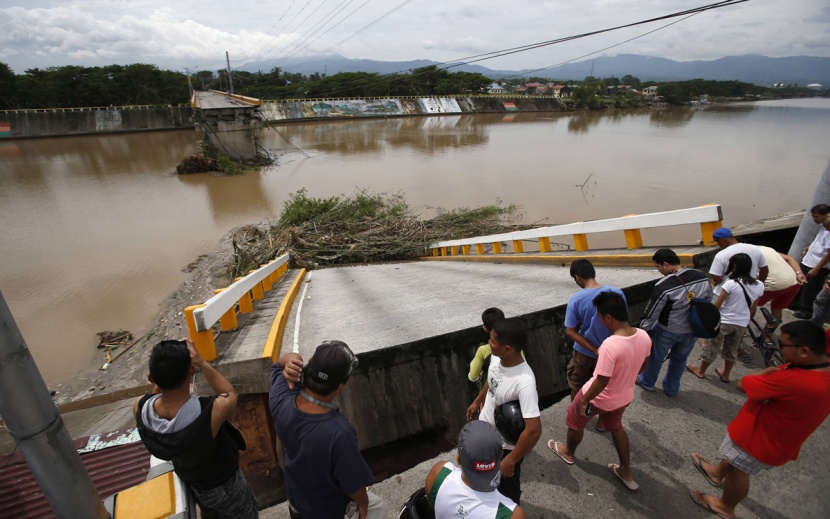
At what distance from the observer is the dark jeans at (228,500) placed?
2.21m

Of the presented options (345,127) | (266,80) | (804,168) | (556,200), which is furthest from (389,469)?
(266,80)

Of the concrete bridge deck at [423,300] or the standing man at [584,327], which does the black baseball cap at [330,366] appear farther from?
the standing man at [584,327]

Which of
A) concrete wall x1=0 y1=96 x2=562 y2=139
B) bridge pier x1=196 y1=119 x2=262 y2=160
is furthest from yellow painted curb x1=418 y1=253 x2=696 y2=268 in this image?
concrete wall x1=0 y1=96 x2=562 y2=139

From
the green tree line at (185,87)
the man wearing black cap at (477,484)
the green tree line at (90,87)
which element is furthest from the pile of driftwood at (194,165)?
the green tree line at (90,87)

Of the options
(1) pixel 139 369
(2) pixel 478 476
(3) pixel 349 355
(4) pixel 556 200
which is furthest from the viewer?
→ (4) pixel 556 200

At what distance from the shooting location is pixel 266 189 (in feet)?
76.2

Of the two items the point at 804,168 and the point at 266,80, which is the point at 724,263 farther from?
the point at 266,80

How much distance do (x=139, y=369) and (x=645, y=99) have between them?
97347 millimetres

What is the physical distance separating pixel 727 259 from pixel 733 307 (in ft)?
1.46

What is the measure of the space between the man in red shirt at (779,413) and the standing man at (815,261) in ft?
11.5

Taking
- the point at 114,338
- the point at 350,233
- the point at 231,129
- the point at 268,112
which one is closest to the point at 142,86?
the point at 268,112

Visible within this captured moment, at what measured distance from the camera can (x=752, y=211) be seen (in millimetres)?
16266

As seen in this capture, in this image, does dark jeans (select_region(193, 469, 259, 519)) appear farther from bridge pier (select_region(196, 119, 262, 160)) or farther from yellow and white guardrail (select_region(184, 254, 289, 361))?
bridge pier (select_region(196, 119, 262, 160))

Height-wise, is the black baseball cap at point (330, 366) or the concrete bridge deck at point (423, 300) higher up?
the black baseball cap at point (330, 366)
